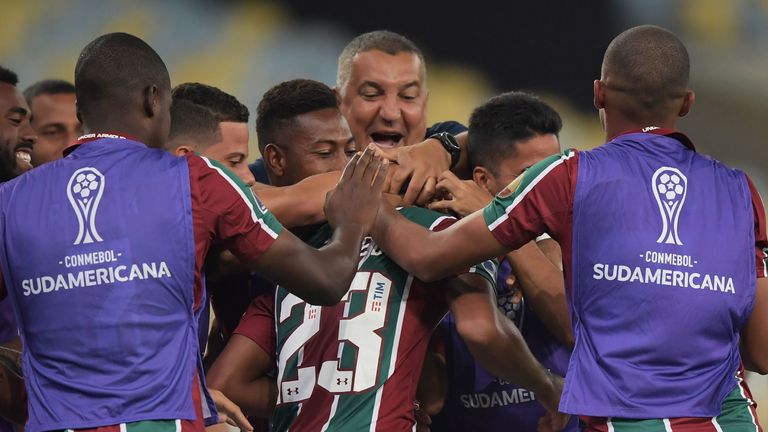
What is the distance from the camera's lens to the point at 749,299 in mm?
2945

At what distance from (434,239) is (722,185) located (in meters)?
0.80

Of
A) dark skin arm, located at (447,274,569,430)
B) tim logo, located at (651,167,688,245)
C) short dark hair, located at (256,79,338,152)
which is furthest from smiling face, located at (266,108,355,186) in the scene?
tim logo, located at (651,167,688,245)

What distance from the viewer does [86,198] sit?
8.99 feet

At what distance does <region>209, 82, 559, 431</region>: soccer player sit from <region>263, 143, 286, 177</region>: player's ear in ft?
1.82

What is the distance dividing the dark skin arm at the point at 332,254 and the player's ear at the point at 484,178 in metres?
0.90

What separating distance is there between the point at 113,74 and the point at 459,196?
1205 mm

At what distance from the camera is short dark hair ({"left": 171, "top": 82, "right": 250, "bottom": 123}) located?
4117 millimetres

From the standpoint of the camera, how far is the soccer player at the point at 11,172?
3250mm

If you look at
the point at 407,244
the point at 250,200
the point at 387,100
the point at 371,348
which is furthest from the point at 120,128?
the point at 387,100

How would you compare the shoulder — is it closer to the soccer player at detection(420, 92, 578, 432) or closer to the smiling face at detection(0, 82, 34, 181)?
the soccer player at detection(420, 92, 578, 432)

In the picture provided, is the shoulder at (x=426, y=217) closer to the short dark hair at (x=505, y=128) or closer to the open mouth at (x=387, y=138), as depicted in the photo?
the short dark hair at (x=505, y=128)

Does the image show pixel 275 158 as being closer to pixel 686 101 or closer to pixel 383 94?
pixel 383 94

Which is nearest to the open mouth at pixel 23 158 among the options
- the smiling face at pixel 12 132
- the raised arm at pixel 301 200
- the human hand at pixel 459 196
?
the smiling face at pixel 12 132

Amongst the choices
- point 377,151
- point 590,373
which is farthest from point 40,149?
point 590,373
